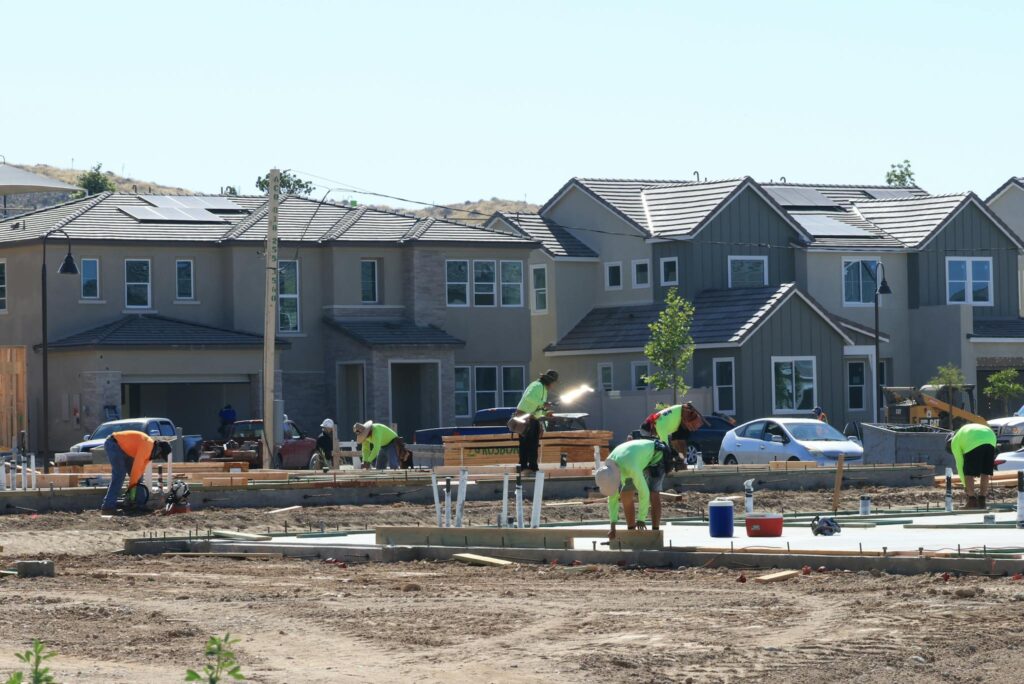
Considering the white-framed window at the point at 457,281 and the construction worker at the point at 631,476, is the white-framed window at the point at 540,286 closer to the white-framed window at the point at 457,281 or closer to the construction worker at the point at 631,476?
the white-framed window at the point at 457,281

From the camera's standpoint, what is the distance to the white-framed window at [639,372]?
5347 centimetres

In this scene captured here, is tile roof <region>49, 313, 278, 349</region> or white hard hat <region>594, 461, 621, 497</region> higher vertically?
tile roof <region>49, 313, 278, 349</region>

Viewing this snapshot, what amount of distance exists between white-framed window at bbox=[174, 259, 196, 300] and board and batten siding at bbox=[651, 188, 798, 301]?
13.6 metres

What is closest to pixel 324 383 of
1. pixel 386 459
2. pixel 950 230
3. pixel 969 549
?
pixel 386 459

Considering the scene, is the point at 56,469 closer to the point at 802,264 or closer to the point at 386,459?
the point at 386,459

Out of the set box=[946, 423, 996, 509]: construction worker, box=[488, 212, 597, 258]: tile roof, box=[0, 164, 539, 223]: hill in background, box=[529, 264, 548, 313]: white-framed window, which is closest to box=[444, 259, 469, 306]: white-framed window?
box=[488, 212, 597, 258]: tile roof

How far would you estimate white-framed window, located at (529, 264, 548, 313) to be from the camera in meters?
57.1

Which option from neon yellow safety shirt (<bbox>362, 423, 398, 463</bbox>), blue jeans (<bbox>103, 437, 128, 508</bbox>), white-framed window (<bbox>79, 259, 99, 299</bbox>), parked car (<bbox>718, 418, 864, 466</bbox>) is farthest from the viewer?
white-framed window (<bbox>79, 259, 99, 299</bbox>)

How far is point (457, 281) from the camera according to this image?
53.1 m

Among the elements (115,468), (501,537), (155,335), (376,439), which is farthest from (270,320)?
(501,537)

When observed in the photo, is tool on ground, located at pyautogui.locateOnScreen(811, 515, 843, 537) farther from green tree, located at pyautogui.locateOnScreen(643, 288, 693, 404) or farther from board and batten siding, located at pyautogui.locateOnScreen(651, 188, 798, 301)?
board and batten siding, located at pyautogui.locateOnScreen(651, 188, 798, 301)

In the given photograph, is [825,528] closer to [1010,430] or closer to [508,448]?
[508,448]

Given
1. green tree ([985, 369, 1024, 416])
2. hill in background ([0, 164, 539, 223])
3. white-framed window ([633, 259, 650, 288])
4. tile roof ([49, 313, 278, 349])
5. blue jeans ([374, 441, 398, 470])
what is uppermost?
hill in background ([0, 164, 539, 223])

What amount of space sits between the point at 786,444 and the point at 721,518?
17.8 m
